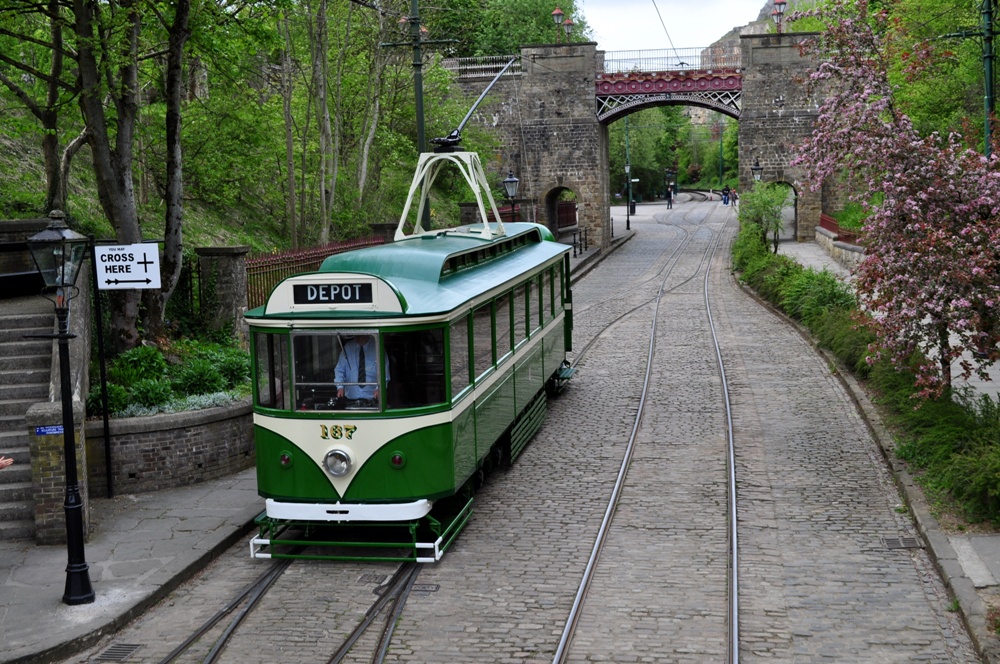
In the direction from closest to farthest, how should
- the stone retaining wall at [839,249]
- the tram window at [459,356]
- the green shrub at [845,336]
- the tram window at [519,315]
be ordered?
the tram window at [459,356] → the tram window at [519,315] → the green shrub at [845,336] → the stone retaining wall at [839,249]

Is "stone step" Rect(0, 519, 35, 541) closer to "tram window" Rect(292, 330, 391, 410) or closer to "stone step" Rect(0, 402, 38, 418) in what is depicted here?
"stone step" Rect(0, 402, 38, 418)

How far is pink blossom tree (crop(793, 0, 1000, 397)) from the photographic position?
12.2 meters

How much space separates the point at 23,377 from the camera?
512 inches

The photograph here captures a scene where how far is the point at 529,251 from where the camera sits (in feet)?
54.2

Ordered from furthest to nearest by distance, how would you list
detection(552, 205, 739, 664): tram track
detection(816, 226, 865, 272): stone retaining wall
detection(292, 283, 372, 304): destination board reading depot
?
1. detection(816, 226, 865, 272): stone retaining wall
2. detection(292, 283, 372, 304): destination board reading depot
3. detection(552, 205, 739, 664): tram track

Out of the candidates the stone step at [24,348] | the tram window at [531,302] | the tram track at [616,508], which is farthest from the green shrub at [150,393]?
the tram track at [616,508]

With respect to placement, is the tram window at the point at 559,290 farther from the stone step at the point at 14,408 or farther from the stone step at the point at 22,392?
the stone step at the point at 14,408

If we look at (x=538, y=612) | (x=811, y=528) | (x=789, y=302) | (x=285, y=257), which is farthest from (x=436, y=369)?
(x=789, y=302)

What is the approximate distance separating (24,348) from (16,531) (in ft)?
10.4

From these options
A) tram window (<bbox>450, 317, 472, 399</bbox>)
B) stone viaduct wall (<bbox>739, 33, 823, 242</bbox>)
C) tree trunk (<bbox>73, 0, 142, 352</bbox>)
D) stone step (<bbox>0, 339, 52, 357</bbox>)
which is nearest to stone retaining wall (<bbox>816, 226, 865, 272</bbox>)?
stone viaduct wall (<bbox>739, 33, 823, 242</bbox>)

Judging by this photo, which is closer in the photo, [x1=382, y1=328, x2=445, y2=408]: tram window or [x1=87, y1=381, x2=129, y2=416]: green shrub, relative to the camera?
[x1=382, y1=328, x2=445, y2=408]: tram window

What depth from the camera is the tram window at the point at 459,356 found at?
10.7m

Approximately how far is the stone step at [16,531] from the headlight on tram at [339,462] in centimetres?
333

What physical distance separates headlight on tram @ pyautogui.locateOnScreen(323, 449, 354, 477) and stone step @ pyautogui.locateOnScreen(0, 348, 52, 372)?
4782 mm
